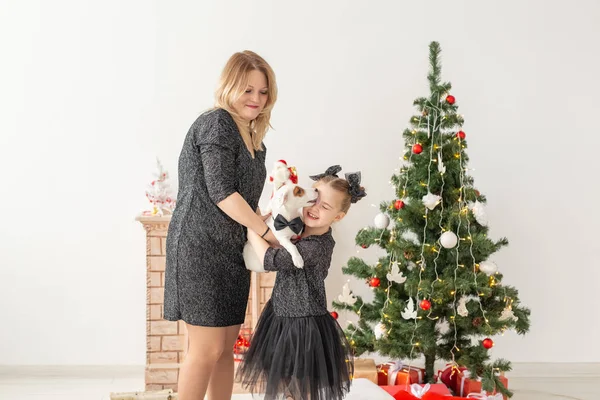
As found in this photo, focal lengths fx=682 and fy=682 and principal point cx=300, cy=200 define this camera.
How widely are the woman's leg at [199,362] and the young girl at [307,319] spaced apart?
169 mm

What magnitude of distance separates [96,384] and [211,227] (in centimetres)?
190

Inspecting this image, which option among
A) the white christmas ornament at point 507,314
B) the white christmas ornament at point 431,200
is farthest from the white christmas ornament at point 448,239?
the white christmas ornament at point 507,314

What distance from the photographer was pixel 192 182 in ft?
7.06

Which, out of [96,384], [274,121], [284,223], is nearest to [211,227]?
[284,223]

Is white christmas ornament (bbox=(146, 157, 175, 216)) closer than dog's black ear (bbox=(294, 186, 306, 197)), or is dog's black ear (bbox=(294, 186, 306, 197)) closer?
dog's black ear (bbox=(294, 186, 306, 197))

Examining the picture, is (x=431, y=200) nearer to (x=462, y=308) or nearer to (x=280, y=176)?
(x=462, y=308)

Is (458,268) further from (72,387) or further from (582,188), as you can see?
(72,387)

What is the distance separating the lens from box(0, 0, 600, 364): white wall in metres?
3.65

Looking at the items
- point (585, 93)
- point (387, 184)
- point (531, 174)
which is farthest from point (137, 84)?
point (585, 93)

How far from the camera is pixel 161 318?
11.3ft

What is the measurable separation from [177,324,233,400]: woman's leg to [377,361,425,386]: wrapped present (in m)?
1.19

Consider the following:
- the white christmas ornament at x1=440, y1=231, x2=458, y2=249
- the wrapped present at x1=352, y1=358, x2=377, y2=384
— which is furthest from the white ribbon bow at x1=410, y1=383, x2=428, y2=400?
the white christmas ornament at x1=440, y1=231, x2=458, y2=249

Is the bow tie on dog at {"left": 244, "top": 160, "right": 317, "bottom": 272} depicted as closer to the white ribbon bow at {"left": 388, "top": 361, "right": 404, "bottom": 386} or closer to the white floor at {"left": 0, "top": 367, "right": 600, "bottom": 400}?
the white ribbon bow at {"left": 388, "top": 361, "right": 404, "bottom": 386}

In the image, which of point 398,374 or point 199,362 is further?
point 398,374
